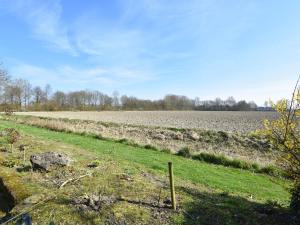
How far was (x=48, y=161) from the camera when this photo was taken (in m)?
8.84

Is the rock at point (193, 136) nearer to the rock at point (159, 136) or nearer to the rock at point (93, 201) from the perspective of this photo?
the rock at point (159, 136)

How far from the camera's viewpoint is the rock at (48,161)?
8.69m

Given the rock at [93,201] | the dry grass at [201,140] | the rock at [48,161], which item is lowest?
the dry grass at [201,140]

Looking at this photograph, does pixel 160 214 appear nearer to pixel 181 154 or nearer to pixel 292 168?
pixel 292 168

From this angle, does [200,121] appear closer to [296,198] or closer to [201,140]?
[201,140]

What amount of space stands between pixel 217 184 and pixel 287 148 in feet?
15.0

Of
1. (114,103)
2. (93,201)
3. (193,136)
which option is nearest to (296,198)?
(93,201)

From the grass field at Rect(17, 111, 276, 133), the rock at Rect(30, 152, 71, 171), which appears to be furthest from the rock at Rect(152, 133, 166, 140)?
the rock at Rect(30, 152, 71, 171)

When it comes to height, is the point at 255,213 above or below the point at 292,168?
below

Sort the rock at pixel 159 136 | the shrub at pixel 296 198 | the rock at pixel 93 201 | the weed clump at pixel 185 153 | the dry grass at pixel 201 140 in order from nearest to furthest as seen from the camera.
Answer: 1. the rock at pixel 93 201
2. the shrub at pixel 296 198
3. the weed clump at pixel 185 153
4. the dry grass at pixel 201 140
5. the rock at pixel 159 136

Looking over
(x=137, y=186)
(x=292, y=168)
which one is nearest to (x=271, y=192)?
(x=292, y=168)

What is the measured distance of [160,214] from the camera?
20.1ft

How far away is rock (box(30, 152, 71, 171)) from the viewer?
8.69m

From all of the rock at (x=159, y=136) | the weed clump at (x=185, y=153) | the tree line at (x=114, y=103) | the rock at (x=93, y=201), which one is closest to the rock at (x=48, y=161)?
the rock at (x=93, y=201)
